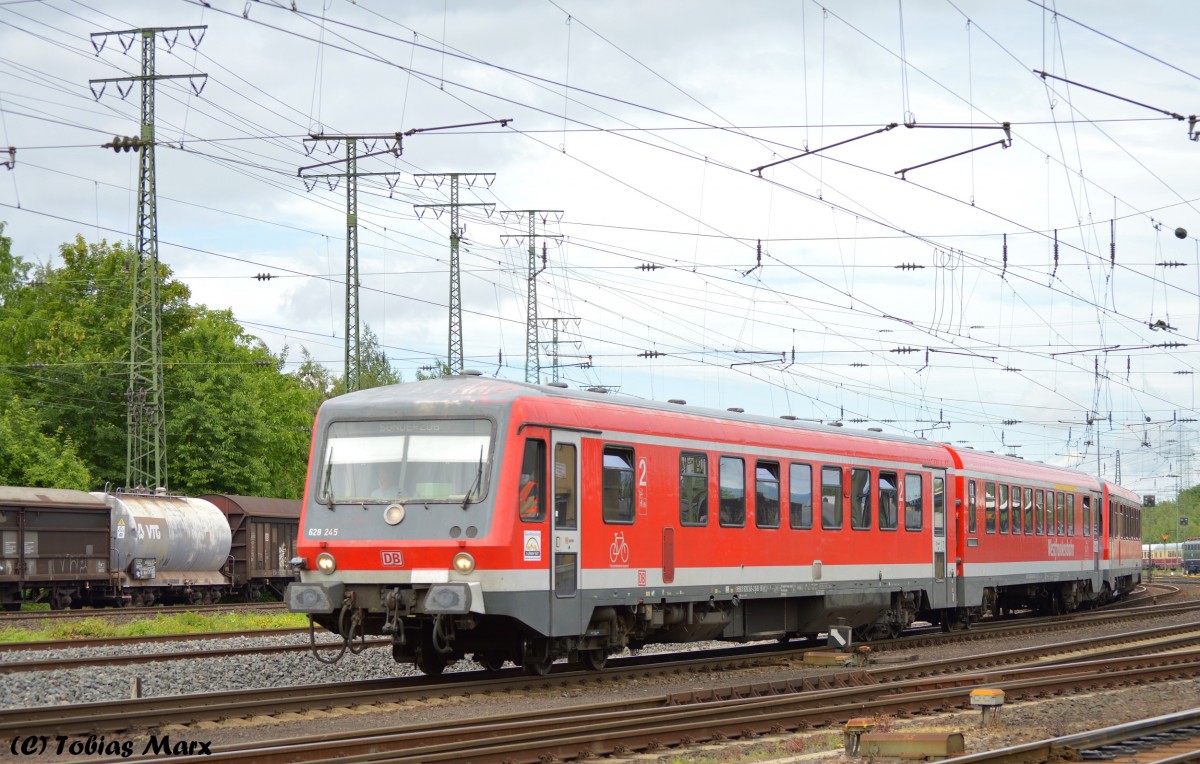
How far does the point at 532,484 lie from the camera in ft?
52.8

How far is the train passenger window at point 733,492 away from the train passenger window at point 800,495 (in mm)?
1280

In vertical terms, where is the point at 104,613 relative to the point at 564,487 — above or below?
below

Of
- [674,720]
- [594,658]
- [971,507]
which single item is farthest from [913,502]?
[674,720]

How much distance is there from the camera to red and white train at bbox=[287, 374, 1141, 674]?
1573 centimetres

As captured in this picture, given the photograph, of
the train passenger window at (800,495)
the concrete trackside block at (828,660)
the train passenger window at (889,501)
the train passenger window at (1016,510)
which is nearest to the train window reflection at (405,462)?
the train passenger window at (800,495)

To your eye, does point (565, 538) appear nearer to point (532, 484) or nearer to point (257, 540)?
point (532, 484)

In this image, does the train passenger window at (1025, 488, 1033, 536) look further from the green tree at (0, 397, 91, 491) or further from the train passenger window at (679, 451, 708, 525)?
the green tree at (0, 397, 91, 491)

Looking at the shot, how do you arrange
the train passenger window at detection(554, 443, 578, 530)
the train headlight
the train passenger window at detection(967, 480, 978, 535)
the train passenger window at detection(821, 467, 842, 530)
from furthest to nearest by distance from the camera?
the train passenger window at detection(967, 480, 978, 535) < the train passenger window at detection(821, 467, 842, 530) < the train passenger window at detection(554, 443, 578, 530) < the train headlight

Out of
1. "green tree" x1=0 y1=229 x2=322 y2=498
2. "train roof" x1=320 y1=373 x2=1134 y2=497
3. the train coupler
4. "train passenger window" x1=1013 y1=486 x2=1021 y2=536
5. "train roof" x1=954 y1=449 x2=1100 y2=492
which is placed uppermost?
"green tree" x1=0 y1=229 x2=322 y2=498

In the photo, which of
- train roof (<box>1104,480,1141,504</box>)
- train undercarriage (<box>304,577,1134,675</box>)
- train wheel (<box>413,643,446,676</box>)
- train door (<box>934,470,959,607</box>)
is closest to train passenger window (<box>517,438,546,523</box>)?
train undercarriage (<box>304,577,1134,675</box>)

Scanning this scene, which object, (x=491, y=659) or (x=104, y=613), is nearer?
(x=491, y=659)

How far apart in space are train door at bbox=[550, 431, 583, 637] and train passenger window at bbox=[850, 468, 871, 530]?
285 inches

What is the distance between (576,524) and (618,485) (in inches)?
39.8

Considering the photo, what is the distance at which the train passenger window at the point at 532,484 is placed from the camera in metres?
15.9
